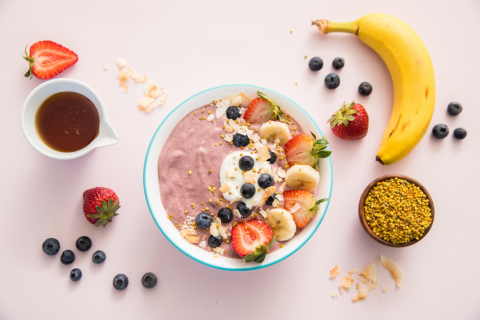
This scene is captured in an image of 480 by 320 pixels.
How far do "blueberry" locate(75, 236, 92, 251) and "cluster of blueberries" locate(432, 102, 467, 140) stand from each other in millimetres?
2221

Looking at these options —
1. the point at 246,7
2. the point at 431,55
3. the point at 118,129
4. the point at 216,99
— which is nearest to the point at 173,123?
the point at 216,99

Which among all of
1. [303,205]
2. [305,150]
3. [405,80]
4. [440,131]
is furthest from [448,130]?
[303,205]

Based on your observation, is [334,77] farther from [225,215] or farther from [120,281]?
[120,281]

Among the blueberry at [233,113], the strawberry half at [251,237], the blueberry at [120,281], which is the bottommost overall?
the blueberry at [120,281]

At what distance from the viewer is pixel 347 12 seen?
2.39m

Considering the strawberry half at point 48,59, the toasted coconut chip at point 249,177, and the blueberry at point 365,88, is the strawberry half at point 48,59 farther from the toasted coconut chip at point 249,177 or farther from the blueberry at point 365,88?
the blueberry at point 365,88

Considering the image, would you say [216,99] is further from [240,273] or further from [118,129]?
[240,273]

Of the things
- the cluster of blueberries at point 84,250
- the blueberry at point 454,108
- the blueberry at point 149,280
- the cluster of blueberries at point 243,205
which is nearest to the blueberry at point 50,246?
the cluster of blueberries at point 84,250

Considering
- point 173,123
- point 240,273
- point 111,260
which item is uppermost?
point 173,123

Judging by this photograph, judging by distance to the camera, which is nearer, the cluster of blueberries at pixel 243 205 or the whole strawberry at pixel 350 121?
Answer: the cluster of blueberries at pixel 243 205

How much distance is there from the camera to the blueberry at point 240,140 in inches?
77.0

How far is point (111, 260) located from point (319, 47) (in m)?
1.85

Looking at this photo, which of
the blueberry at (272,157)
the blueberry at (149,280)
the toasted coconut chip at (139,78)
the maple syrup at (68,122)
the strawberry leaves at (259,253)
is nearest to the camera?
the strawberry leaves at (259,253)

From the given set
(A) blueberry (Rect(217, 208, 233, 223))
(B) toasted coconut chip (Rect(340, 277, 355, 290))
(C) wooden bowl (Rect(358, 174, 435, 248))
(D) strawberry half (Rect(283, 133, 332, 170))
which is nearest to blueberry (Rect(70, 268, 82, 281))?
(A) blueberry (Rect(217, 208, 233, 223))
